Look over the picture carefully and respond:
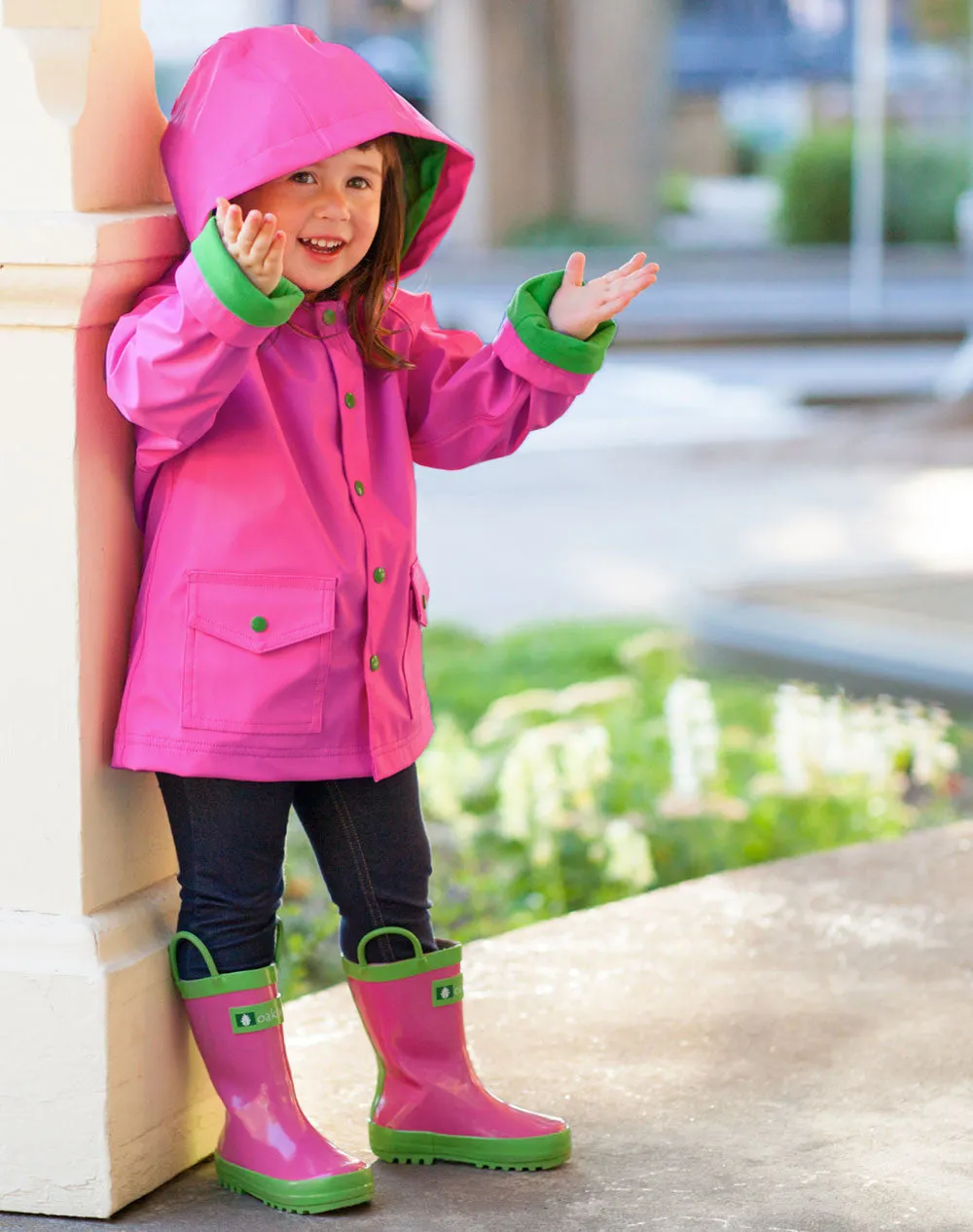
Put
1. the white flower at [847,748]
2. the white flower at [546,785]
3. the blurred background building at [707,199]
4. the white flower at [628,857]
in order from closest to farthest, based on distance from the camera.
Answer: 1. the white flower at [628,857]
2. the white flower at [546,785]
3. the white flower at [847,748]
4. the blurred background building at [707,199]

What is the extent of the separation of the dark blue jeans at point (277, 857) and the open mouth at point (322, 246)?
63 centimetres

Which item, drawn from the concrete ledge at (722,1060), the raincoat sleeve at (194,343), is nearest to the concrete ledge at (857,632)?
the concrete ledge at (722,1060)

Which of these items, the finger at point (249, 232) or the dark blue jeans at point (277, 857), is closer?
the finger at point (249, 232)

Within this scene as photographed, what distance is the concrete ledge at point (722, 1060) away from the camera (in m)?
2.25

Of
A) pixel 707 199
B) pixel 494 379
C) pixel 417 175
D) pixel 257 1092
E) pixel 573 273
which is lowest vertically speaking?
pixel 257 1092

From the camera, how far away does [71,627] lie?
2.18 metres

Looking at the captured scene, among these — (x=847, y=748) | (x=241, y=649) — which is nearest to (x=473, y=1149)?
(x=241, y=649)

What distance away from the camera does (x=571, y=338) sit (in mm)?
2309

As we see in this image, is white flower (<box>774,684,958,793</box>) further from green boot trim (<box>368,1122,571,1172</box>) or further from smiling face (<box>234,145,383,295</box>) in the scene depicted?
smiling face (<box>234,145,383,295</box>)

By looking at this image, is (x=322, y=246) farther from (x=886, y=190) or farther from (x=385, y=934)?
(x=886, y=190)

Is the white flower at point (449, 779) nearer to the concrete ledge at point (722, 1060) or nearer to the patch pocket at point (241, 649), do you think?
the concrete ledge at point (722, 1060)

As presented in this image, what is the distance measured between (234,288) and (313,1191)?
105 cm

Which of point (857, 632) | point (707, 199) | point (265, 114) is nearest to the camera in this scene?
point (265, 114)

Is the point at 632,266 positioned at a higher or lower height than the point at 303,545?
higher
